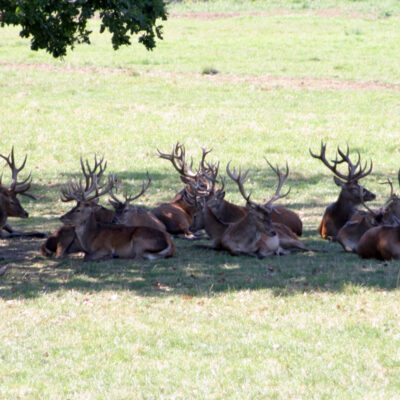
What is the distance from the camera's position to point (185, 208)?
13.9 metres

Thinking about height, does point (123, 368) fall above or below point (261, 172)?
above

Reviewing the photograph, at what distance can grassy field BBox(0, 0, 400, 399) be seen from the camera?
6.72m

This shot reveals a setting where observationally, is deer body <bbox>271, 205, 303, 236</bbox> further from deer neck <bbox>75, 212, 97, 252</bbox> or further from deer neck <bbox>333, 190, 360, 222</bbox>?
deer neck <bbox>75, 212, 97, 252</bbox>

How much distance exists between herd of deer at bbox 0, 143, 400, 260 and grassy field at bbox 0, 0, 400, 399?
31 centimetres

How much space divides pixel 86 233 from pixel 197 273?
80.2 inches

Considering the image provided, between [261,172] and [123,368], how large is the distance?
12655mm

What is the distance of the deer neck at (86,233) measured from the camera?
11500mm

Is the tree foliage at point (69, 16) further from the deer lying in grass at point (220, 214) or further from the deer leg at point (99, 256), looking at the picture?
the deer leg at point (99, 256)

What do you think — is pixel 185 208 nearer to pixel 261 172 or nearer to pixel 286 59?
pixel 261 172

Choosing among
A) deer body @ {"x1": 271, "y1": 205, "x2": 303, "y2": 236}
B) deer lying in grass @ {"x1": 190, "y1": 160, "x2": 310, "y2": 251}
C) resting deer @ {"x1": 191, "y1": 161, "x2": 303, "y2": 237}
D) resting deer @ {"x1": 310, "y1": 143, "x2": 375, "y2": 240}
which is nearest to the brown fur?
deer lying in grass @ {"x1": 190, "y1": 160, "x2": 310, "y2": 251}

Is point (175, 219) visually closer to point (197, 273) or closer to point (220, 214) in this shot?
point (220, 214)

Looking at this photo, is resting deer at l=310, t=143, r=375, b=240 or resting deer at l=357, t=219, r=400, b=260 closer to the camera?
resting deer at l=357, t=219, r=400, b=260

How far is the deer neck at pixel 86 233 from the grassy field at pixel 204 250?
0.27 m

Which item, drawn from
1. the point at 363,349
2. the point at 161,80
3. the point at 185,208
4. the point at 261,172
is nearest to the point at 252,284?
the point at 363,349
